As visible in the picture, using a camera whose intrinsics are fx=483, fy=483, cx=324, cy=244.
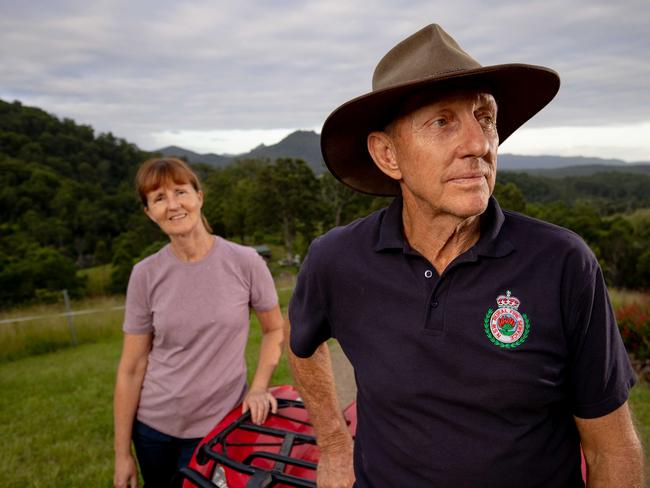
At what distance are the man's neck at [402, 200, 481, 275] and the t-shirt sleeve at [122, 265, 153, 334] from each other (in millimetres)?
1459

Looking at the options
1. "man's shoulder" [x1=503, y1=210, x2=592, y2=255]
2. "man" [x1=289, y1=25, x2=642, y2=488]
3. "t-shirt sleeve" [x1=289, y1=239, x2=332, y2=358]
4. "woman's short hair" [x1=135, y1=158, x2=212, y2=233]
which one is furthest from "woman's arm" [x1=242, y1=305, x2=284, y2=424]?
"man's shoulder" [x1=503, y1=210, x2=592, y2=255]

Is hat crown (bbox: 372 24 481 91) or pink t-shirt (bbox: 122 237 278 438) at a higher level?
hat crown (bbox: 372 24 481 91)

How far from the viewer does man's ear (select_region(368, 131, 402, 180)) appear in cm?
171

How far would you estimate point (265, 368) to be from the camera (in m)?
2.60

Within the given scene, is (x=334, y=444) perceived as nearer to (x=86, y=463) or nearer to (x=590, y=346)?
(x=590, y=346)

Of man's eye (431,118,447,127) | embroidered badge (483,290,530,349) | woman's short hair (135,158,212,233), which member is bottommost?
embroidered badge (483,290,530,349)

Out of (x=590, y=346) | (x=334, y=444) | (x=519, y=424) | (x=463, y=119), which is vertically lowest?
(x=334, y=444)

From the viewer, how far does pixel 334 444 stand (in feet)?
6.28

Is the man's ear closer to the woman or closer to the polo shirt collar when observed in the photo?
the polo shirt collar

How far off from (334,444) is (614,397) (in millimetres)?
1022

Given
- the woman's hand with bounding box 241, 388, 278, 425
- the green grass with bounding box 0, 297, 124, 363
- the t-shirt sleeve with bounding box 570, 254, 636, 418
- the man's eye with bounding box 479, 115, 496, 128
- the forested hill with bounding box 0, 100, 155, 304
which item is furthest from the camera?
the forested hill with bounding box 0, 100, 155, 304

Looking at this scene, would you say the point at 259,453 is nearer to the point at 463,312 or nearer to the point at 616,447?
the point at 463,312

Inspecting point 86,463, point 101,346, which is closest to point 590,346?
point 86,463

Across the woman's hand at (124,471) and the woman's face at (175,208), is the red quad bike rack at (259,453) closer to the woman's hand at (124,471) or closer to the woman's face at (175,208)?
the woman's hand at (124,471)
